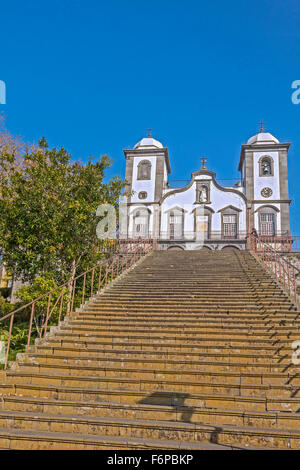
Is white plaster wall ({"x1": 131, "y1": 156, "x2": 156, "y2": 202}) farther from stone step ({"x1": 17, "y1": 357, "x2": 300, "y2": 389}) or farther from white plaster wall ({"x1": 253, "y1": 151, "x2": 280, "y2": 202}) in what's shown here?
stone step ({"x1": 17, "y1": 357, "x2": 300, "y2": 389})

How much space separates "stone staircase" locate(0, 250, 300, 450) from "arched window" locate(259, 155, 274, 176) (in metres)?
22.9

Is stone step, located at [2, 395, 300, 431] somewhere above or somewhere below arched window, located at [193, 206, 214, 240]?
below

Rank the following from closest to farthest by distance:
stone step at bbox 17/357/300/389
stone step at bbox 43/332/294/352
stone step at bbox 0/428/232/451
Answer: stone step at bbox 0/428/232/451
stone step at bbox 17/357/300/389
stone step at bbox 43/332/294/352

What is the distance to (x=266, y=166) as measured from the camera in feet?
104

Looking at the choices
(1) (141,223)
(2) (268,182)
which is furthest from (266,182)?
(1) (141,223)

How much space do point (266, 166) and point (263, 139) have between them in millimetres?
2703

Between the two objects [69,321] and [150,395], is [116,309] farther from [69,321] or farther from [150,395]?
[150,395]

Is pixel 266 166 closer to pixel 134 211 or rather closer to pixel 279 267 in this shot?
pixel 134 211

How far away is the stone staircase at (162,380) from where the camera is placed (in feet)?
15.7

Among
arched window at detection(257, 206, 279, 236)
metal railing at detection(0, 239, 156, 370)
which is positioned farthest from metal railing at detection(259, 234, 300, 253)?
metal railing at detection(0, 239, 156, 370)

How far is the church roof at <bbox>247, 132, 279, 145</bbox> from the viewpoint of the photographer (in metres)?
32.6

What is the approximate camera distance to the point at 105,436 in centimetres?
488

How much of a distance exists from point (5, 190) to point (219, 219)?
20989 millimetres

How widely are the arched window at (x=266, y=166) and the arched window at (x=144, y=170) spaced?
9201 mm
